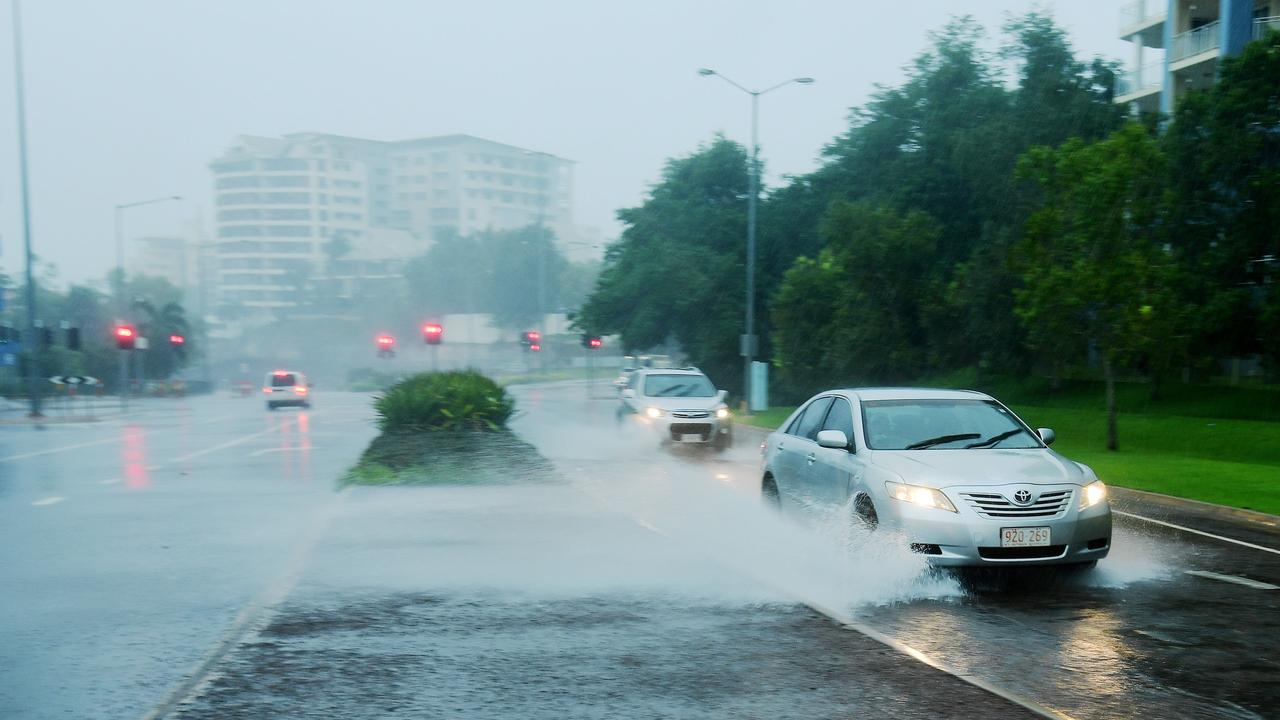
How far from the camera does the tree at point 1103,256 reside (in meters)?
24.4

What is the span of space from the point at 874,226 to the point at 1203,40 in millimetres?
13574

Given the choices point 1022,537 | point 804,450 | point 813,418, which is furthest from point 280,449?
point 1022,537

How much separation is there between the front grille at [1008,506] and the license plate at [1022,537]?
104mm

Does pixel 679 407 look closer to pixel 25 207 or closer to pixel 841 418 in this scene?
pixel 841 418

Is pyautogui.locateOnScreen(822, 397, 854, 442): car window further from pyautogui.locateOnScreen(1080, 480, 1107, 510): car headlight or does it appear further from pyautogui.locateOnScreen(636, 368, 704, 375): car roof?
pyautogui.locateOnScreen(636, 368, 704, 375): car roof

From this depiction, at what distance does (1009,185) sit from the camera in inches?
1672

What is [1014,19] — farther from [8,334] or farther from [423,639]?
[423,639]

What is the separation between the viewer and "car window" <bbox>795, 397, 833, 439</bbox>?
37.0 ft

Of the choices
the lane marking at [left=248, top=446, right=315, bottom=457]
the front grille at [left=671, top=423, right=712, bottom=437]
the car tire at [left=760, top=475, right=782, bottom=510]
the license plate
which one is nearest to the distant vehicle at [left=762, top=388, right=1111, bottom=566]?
the license plate

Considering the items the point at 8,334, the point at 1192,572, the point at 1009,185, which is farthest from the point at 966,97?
the point at 1192,572

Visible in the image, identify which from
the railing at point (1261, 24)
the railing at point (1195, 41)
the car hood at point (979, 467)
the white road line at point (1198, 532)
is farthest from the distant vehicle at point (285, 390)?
the car hood at point (979, 467)

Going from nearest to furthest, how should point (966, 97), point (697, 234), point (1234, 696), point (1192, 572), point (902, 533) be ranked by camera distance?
point (1234, 696)
point (902, 533)
point (1192, 572)
point (966, 97)
point (697, 234)

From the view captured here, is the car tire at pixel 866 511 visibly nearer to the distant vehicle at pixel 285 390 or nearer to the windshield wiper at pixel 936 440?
the windshield wiper at pixel 936 440

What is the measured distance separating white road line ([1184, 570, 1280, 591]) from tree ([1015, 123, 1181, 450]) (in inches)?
607
